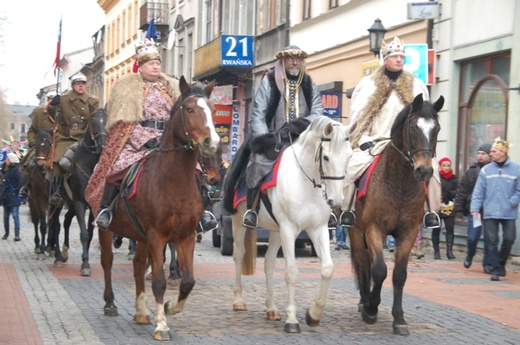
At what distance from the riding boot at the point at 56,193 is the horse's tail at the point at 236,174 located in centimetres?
580

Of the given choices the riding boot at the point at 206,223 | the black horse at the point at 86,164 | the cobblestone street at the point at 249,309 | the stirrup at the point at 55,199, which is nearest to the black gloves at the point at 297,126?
the riding boot at the point at 206,223

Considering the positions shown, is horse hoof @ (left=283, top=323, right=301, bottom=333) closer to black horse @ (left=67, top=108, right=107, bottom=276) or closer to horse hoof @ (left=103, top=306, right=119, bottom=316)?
horse hoof @ (left=103, top=306, right=119, bottom=316)

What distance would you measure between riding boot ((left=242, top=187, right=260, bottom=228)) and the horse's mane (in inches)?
60.3

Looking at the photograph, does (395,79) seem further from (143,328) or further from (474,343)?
(143,328)

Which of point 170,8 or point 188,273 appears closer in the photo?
point 188,273

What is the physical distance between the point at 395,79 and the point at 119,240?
7033 millimetres

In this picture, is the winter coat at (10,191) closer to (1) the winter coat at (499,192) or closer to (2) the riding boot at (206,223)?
(1) the winter coat at (499,192)

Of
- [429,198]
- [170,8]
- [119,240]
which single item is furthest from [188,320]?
[170,8]

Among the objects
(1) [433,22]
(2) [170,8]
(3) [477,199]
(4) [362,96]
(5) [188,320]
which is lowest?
(5) [188,320]

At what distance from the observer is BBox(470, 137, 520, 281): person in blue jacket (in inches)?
623

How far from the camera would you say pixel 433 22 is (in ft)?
72.1

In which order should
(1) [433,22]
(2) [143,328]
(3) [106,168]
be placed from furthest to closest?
(1) [433,22], (3) [106,168], (2) [143,328]

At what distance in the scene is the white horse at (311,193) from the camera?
9320 mm

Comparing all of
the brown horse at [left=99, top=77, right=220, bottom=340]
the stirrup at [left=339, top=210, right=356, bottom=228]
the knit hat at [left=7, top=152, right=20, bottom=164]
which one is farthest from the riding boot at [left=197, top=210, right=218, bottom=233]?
the knit hat at [left=7, top=152, right=20, bottom=164]
